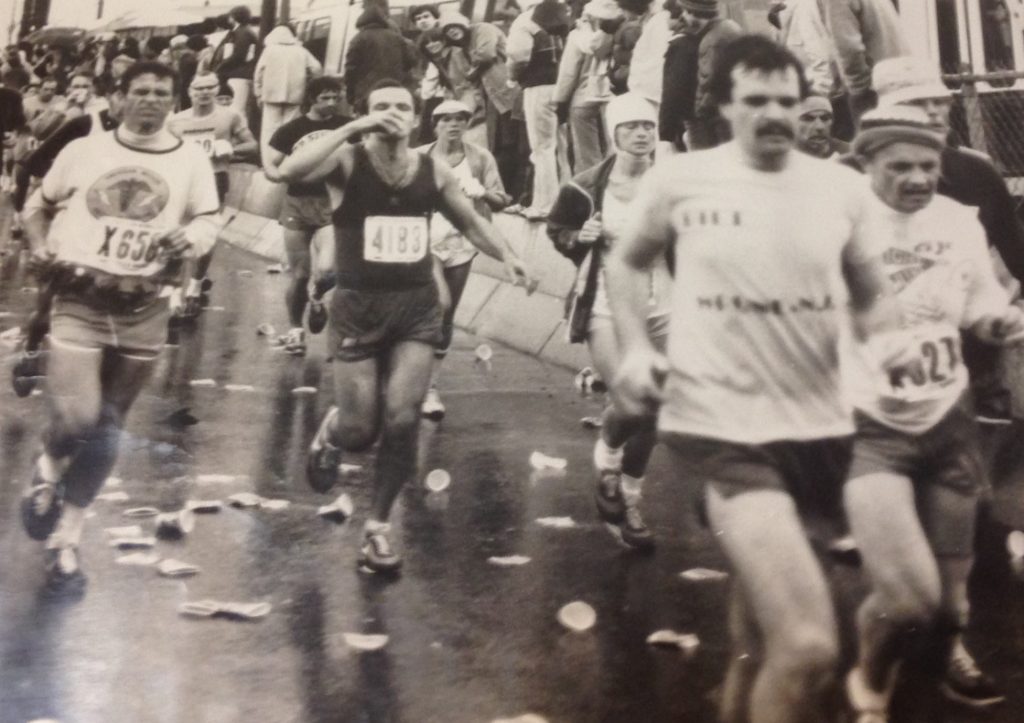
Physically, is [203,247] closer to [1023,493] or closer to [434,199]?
[434,199]

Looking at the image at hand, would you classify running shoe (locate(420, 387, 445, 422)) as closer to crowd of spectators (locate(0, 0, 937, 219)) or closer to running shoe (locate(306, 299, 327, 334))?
running shoe (locate(306, 299, 327, 334))

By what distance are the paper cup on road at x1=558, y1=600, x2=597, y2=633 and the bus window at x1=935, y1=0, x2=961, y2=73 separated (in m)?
1.40

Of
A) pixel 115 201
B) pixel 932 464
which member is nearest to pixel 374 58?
pixel 115 201

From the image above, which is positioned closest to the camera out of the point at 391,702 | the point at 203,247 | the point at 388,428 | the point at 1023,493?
the point at 391,702

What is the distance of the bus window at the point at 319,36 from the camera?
349 centimetres

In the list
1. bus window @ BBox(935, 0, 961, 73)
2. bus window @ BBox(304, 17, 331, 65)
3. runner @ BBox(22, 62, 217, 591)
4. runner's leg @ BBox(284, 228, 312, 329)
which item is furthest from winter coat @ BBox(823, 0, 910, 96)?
runner @ BBox(22, 62, 217, 591)

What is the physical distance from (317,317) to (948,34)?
168cm

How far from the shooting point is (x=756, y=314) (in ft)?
8.68

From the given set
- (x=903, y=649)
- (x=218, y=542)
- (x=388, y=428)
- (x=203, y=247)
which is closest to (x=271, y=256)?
(x=203, y=247)

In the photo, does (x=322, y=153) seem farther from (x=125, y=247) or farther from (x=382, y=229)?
(x=125, y=247)

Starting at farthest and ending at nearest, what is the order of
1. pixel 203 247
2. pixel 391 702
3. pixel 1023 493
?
pixel 203 247, pixel 1023 493, pixel 391 702

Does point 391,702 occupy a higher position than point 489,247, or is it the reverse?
point 489,247

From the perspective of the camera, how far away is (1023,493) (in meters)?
3.07

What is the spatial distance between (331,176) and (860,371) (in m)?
1.36
